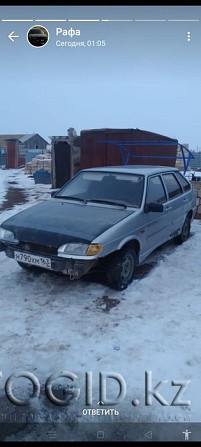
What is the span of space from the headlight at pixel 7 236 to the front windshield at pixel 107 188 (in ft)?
3.97

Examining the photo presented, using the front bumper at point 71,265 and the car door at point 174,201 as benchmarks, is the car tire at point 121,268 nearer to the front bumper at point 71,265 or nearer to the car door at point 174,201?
the front bumper at point 71,265

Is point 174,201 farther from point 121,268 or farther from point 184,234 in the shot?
point 121,268

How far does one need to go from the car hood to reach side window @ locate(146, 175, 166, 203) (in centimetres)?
56

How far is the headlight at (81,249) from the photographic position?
3.45 metres

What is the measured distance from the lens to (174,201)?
527cm

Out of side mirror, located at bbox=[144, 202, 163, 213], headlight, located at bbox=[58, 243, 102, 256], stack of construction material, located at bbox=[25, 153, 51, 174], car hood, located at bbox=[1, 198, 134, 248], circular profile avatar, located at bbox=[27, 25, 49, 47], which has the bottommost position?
headlight, located at bbox=[58, 243, 102, 256]

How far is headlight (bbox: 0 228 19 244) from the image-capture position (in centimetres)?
391

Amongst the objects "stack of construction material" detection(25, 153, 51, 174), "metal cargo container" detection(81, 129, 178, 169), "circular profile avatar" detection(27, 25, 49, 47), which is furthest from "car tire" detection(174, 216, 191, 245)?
"stack of construction material" detection(25, 153, 51, 174)

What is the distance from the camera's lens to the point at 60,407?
226 centimetres

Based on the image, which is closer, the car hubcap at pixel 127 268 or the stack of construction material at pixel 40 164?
the car hubcap at pixel 127 268

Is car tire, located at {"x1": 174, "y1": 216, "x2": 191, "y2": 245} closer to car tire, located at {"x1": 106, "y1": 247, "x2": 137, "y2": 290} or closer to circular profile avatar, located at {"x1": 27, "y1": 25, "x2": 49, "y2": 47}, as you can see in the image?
car tire, located at {"x1": 106, "y1": 247, "x2": 137, "y2": 290}

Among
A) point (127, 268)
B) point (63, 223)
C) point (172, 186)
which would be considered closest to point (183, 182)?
point (172, 186)

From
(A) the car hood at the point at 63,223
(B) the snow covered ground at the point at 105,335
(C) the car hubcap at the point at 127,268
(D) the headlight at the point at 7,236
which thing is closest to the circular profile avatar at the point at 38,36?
(A) the car hood at the point at 63,223

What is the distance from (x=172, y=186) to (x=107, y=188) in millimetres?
1426
